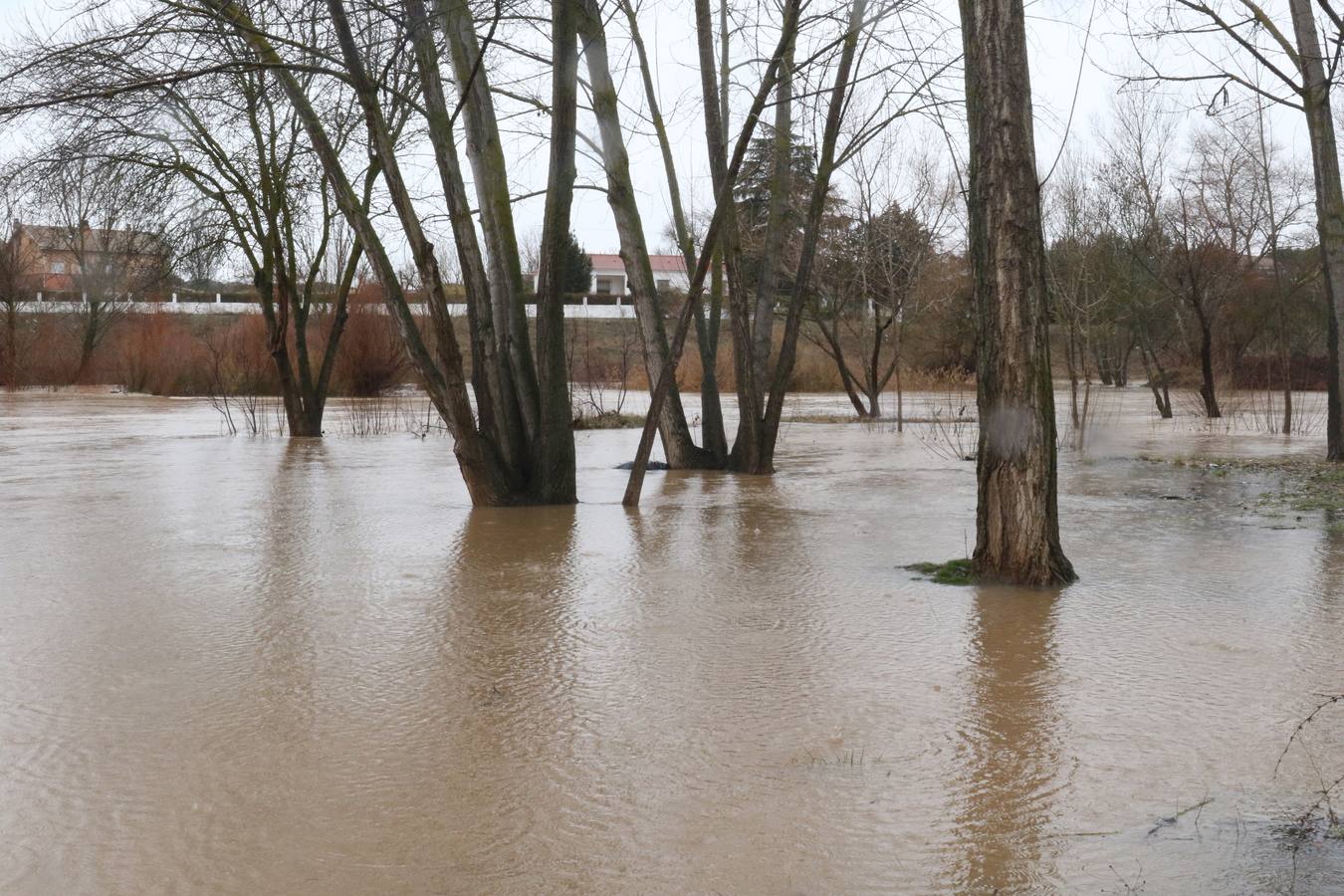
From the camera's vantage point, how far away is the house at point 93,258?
1477cm

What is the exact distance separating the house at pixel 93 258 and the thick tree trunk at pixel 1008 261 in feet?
38.2

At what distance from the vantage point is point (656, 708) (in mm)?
3469

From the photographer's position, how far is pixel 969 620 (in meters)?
4.56

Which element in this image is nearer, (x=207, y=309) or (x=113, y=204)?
(x=113, y=204)

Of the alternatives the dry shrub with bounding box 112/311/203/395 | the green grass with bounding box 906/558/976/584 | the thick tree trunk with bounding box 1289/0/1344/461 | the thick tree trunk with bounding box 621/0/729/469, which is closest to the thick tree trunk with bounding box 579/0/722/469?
the thick tree trunk with bounding box 621/0/729/469

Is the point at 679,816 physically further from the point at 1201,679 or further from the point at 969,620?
the point at 969,620

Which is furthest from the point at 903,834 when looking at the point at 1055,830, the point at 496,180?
the point at 496,180

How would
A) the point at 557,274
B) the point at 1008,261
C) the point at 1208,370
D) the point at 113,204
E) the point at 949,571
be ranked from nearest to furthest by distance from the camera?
the point at 1008,261 → the point at 949,571 → the point at 557,274 → the point at 113,204 → the point at 1208,370

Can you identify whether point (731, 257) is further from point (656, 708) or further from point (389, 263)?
point (656, 708)

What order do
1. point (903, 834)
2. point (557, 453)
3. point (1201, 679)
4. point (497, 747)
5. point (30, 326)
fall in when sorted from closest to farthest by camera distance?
point (903, 834) → point (497, 747) → point (1201, 679) → point (557, 453) → point (30, 326)

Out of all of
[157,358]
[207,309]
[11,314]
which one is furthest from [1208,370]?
[207,309]

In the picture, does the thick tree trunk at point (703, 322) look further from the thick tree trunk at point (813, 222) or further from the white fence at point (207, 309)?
the white fence at point (207, 309)

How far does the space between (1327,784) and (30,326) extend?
3650 cm

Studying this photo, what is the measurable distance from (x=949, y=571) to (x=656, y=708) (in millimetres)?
2312
